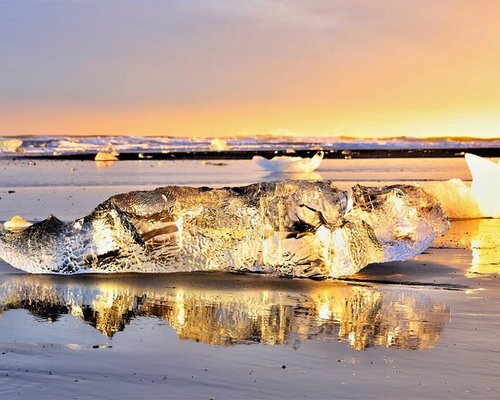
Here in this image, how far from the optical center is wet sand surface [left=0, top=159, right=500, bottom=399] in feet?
14.8

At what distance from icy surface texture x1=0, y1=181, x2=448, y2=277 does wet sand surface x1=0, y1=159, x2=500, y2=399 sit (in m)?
0.19

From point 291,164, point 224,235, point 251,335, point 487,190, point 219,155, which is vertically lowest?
point 251,335

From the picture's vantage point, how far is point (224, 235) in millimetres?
8062

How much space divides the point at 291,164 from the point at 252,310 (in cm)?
2505

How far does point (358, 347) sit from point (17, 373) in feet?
6.66

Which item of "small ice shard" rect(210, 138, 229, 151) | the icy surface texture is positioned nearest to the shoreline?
"small ice shard" rect(210, 138, 229, 151)

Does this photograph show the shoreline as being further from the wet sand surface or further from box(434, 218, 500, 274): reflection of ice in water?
the wet sand surface

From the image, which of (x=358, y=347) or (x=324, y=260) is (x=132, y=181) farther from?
(x=358, y=347)

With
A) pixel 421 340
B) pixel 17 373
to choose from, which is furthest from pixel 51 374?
pixel 421 340

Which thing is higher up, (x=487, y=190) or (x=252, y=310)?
(x=487, y=190)

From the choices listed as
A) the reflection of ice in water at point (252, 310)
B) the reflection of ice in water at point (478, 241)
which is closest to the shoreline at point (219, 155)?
the reflection of ice in water at point (478, 241)

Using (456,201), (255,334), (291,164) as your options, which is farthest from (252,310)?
(291,164)

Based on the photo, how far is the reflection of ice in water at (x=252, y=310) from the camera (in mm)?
5637

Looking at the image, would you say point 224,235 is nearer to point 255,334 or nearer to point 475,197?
point 255,334
